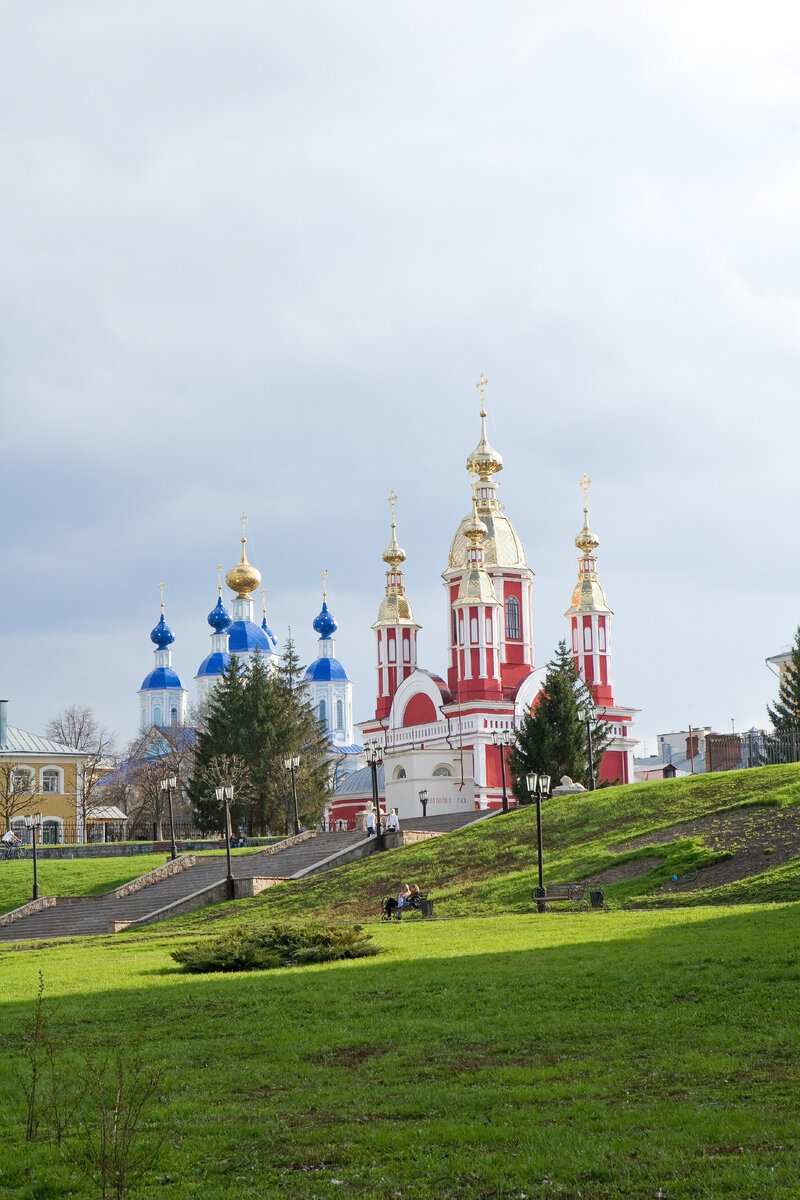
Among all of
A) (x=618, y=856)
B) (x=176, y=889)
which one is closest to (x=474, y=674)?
(x=176, y=889)

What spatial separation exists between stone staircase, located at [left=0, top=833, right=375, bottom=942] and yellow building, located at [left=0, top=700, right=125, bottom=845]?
60.8 ft

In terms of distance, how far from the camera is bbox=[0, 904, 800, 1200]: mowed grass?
306 inches

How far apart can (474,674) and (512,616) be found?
524 cm

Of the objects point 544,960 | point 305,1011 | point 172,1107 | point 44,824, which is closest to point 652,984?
point 544,960

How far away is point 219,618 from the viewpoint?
100875mm

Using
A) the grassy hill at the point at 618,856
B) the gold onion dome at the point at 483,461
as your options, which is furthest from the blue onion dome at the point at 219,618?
the grassy hill at the point at 618,856

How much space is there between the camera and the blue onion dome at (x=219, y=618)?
101 meters

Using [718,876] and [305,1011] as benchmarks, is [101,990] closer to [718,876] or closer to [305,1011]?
[305,1011]

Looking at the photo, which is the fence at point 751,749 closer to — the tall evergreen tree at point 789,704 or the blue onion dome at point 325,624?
the tall evergreen tree at point 789,704

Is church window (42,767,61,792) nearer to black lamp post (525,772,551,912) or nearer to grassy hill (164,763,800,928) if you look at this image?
grassy hill (164,763,800,928)

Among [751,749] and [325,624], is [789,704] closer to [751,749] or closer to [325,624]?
[751,749]

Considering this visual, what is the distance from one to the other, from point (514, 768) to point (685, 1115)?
126ft

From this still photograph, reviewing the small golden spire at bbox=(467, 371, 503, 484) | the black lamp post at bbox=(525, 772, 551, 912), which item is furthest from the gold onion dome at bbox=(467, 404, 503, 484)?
the black lamp post at bbox=(525, 772, 551, 912)

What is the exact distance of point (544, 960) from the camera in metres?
16.4
